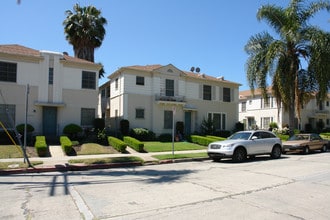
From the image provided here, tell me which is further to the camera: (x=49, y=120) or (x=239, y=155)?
(x=49, y=120)

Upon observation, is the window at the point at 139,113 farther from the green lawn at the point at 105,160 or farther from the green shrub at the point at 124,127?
the green lawn at the point at 105,160

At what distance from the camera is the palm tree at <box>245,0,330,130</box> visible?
22.6 m

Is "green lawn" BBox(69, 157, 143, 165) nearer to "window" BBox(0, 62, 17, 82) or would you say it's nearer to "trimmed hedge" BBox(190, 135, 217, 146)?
"trimmed hedge" BBox(190, 135, 217, 146)

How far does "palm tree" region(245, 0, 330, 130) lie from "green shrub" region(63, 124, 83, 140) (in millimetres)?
13546

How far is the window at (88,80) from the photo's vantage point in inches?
961

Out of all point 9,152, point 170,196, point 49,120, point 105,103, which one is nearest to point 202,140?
point 49,120

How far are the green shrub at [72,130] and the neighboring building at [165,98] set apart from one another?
477cm

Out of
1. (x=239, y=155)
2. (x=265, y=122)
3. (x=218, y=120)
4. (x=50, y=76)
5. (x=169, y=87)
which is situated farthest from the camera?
(x=265, y=122)

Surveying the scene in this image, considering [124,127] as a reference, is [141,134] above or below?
below

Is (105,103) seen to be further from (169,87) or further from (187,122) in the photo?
(187,122)

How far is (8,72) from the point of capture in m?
22.0

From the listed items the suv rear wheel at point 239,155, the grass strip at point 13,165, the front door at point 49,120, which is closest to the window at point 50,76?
the front door at point 49,120

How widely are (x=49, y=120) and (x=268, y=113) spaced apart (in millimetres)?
28851

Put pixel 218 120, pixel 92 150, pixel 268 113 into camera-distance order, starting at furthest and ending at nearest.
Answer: pixel 268 113 → pixel 218 120 → pixel 92 150
